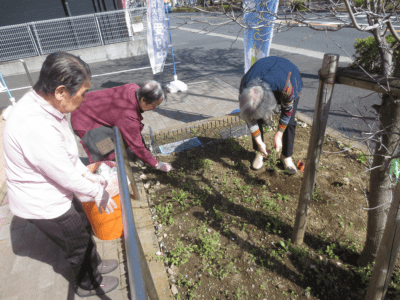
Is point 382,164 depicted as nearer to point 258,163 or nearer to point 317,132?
point 317,132

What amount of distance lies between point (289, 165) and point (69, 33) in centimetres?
1134

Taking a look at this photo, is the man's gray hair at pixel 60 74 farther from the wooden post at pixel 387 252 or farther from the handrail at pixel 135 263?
the wooden post at pixel 387 252

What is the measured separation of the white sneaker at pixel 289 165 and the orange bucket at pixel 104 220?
2.11 metres

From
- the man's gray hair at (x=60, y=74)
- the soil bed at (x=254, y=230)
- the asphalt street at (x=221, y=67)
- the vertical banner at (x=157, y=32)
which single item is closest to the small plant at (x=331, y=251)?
the soil bed at (x=254, y=230)

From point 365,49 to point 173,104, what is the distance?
4.41m

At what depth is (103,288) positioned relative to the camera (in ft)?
6.68

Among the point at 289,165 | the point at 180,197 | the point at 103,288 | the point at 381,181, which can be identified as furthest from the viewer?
the point at 289,165

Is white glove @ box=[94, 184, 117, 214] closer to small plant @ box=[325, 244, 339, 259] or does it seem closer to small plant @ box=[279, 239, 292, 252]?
small plant @ box=[279, 239, 292, 252]

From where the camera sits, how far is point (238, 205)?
2768 mm

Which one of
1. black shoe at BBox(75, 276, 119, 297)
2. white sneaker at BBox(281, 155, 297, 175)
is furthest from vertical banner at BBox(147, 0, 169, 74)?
black shoe at BBox(75, 276, 119, 297)

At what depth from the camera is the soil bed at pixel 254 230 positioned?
1975 mm

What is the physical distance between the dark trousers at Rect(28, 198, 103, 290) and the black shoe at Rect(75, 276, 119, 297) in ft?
0.15

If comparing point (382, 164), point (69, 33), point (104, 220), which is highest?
point (69, 33)

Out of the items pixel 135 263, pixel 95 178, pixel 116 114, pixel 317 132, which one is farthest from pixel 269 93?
pixel 135 263
